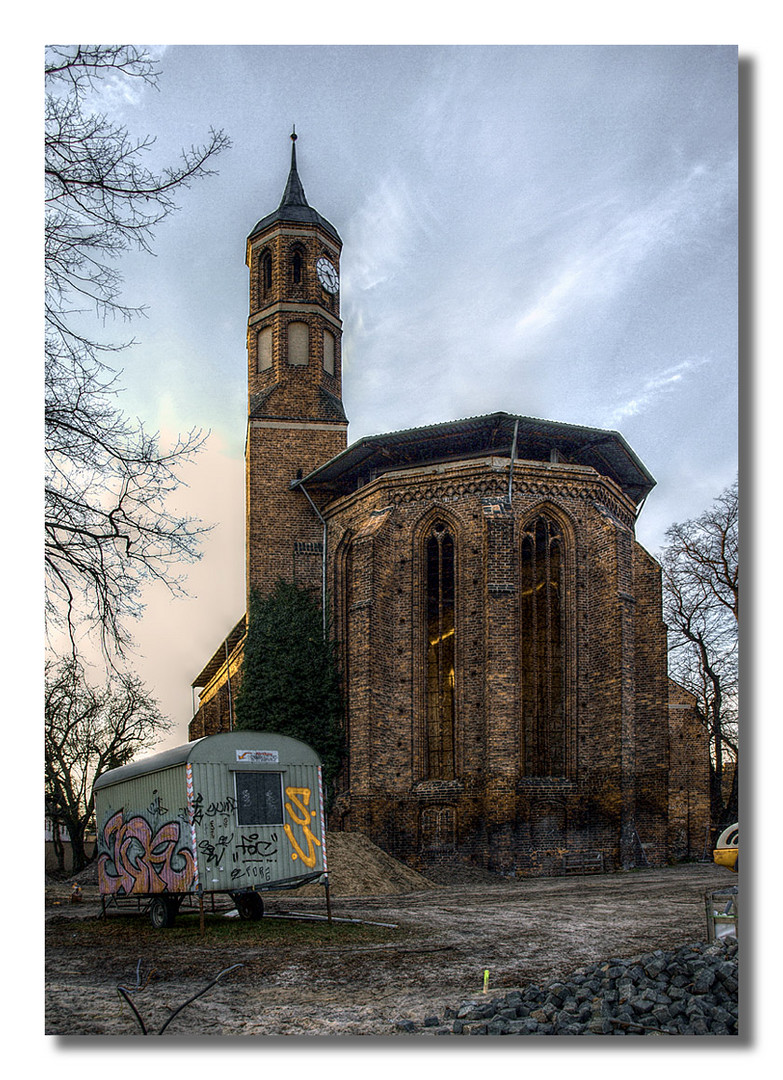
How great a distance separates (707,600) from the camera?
47.0 ft

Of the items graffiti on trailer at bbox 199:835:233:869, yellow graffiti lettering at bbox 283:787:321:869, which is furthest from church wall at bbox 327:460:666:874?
graffiti on trailer at bbox 199:835:233:869

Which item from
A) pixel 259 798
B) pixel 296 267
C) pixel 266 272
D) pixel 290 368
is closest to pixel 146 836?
pixel 259 798

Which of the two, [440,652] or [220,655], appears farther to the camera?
[220,655]

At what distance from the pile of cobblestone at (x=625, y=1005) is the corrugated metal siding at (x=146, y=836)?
539 cm

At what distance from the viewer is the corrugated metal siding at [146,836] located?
474 inches

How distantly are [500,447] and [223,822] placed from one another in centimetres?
1453

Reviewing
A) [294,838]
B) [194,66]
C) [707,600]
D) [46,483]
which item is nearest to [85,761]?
[294,838]

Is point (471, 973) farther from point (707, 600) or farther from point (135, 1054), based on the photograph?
point (707, 600)

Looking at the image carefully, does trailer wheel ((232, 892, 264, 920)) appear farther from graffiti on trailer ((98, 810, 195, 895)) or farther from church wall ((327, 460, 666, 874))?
church wall ((327, 460, 666, 874))

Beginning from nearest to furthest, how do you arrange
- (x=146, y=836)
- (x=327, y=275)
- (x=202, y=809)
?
(x=202, y=809), (x=146, y=836), (x=327, y=275)

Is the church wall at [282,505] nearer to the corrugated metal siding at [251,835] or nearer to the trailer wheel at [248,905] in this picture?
the trailer wheel at [248,905]

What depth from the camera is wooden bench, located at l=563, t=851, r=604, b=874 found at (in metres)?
22.0

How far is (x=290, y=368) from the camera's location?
3038 centimetres

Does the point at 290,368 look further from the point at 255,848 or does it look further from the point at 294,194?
the point at 255,848
